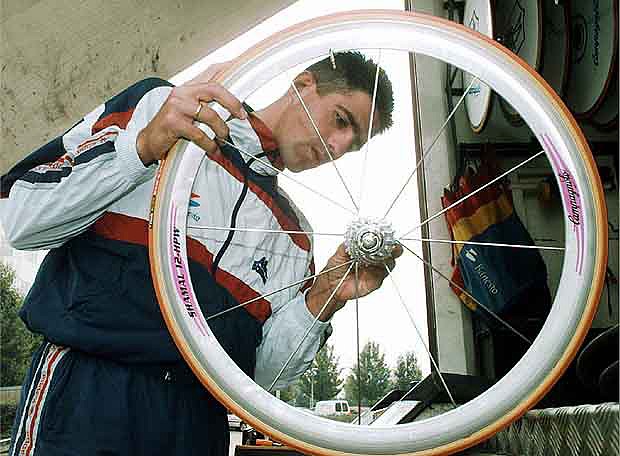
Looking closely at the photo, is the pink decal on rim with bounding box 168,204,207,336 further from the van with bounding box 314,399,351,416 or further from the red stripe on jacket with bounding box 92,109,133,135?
the red stripe on jacket with bounding box 92,109,133,135

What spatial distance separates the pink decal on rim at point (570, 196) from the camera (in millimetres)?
689

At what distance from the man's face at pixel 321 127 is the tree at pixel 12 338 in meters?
0.64

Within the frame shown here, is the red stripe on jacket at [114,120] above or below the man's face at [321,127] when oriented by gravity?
above

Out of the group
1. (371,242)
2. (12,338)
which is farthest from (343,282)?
(12,338)

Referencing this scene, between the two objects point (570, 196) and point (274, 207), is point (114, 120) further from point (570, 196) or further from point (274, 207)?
point (570, 196)

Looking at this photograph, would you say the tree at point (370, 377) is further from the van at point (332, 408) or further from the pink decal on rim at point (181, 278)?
the pink decal on rim at point (181, 278)

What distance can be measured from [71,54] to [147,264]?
0.60 metres

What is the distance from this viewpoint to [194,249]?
2.58ft

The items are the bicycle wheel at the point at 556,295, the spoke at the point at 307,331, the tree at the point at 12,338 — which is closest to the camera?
the bicycle wheel at the point at 556,295

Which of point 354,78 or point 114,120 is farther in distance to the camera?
point 114,120

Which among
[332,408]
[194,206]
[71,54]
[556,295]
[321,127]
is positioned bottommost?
[332,408]

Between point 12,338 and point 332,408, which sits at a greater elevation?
point 12,338

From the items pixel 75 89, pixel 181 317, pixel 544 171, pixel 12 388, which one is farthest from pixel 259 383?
pixel 75 89

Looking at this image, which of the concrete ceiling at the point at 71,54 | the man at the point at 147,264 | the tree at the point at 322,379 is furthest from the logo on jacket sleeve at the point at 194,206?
the concrete ceiling at the point at 71,54
